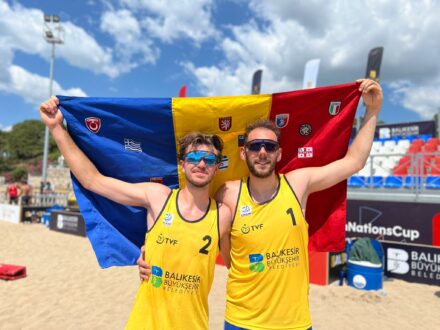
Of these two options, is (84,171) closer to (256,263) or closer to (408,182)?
(256,263)

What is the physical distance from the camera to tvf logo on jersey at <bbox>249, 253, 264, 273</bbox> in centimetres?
228

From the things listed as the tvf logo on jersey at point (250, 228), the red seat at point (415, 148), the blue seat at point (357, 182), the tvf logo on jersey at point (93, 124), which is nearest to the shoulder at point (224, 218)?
the tvf logo on jersey at point (250, 228)

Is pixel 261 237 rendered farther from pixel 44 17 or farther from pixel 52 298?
pixel 44 17

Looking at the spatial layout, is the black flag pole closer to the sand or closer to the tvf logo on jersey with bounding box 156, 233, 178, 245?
the sand

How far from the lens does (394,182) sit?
11422 millimetres

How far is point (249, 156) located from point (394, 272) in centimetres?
688

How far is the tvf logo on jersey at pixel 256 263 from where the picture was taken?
228cm

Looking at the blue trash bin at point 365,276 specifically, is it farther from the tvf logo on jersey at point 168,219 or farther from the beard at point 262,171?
the tvf logo on jersey at point 168,219

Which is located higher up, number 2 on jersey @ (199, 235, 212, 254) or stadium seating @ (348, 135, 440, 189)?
stadium seating @ (348, 135, 440, 189)

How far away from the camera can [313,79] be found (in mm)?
19297

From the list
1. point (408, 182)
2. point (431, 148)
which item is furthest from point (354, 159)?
point (431, 148)

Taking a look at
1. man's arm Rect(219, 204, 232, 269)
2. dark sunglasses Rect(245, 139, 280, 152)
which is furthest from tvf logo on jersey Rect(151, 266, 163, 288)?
dark sunglasses Rect(245, 139, 280, 152)

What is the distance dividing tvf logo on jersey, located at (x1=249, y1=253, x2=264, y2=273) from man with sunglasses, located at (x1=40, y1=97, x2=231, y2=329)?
0.23m

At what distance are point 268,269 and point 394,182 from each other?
35.2 ft
